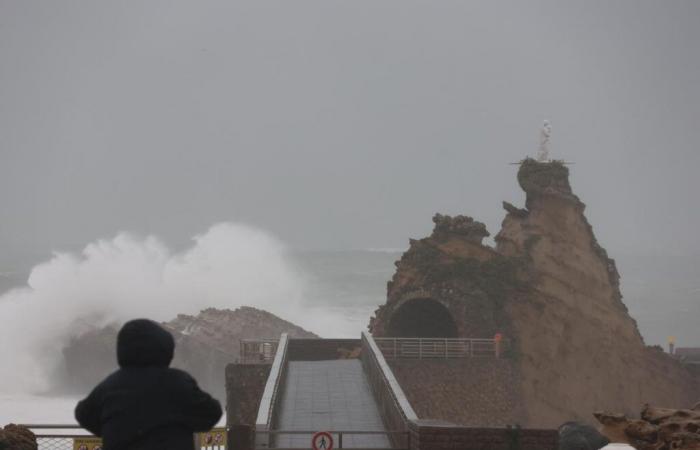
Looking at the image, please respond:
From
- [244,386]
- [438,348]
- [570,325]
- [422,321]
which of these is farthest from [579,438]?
[422,321]

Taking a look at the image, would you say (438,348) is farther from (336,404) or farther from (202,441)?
(202,441)

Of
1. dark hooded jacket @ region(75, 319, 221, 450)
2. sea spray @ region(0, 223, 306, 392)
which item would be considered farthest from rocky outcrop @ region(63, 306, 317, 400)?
dark hooded jacket @ region(75, 319, 221, 450)

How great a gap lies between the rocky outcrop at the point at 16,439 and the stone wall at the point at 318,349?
18.5 m

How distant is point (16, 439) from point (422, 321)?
2018 cm

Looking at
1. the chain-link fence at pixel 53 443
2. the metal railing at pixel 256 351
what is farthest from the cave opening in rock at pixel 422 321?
the chain-link fence at pixel 53 443

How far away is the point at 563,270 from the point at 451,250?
2971mm

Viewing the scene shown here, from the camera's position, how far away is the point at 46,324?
51.8m

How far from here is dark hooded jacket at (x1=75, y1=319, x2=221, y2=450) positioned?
5410 millimetres

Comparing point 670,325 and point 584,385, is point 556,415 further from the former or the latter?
point 670,325

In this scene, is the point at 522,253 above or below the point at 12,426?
above

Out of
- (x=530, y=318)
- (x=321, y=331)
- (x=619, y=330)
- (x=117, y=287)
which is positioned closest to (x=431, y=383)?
(x=530, y=318)

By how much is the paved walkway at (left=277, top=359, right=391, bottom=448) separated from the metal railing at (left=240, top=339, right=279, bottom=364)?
1.44 metres

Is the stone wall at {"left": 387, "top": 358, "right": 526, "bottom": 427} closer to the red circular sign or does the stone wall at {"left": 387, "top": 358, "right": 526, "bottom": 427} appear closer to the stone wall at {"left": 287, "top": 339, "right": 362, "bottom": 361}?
the stone wall at {"left": 287, "top": 339, "right": 362, "bottom": 361}

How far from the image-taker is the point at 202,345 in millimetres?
42656
